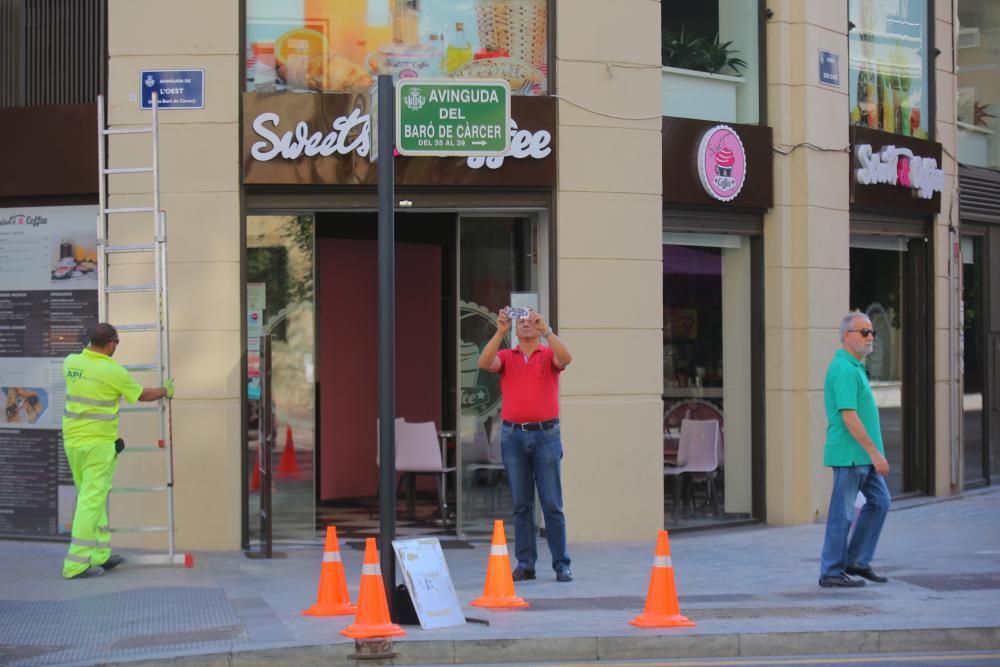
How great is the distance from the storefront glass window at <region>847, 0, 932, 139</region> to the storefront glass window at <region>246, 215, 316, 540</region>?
626 centimetres

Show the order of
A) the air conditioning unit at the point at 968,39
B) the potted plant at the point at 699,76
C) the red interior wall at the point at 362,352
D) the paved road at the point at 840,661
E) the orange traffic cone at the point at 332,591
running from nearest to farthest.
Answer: the paved road at the point at 840,661
the orange traffic cone at the point at 332,591
the potted plant at the point at 699,76
the red interior wall at the point at 362,352
the air conditioning unit at the point at 968,39

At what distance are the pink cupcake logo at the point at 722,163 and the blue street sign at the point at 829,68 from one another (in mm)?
1388

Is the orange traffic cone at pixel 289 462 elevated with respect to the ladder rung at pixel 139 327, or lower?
lower

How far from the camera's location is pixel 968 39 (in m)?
18.7


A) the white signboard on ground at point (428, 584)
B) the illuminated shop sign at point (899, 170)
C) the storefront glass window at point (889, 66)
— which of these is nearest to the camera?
the white signboard on ground at point (428, 584)

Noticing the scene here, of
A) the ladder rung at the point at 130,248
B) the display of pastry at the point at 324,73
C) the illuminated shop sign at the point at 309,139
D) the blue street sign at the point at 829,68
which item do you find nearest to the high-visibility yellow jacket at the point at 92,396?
the ladder rung at the point at 130,248

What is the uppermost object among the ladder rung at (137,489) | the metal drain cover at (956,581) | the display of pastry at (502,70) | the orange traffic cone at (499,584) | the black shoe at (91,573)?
the display of pastry at (502,70)

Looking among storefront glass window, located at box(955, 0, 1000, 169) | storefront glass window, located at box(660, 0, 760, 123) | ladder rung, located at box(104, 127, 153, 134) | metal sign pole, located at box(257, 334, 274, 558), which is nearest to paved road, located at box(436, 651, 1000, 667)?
metal sign pole, located at box(257, 334, 274, 558)

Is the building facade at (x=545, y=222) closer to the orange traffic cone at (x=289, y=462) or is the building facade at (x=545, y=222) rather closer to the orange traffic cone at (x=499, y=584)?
the orange traffic cone at (x=289, y=462)

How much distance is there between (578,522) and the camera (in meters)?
12.8

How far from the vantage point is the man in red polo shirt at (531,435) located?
10.5 meters

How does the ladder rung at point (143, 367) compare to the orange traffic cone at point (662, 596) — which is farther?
the ladder rung at point (143, 367)

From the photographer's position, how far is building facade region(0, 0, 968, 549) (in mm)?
12406

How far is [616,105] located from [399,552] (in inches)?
226
